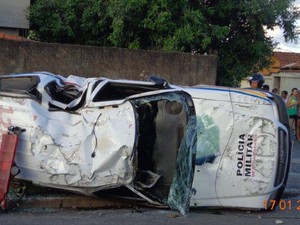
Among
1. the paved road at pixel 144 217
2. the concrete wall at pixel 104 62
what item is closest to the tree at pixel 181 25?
the concrete wall at pixel 104 62

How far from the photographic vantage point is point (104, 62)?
41.4 feet

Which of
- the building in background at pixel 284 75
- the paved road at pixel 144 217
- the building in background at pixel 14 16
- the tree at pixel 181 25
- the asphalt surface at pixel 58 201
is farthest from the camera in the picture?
the building in background at pixel 284 75

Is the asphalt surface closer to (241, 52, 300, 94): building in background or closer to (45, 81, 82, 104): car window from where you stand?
(45, 81, 82, 104): car window

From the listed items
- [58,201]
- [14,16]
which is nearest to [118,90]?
[58,201]

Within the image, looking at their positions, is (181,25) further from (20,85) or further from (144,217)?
(144,217)

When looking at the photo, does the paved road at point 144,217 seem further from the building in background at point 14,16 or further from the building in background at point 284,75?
the building in background at point 284,75

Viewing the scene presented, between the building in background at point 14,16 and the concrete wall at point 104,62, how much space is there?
3.85m

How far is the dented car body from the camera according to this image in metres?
7.36

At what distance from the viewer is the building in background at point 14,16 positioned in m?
16.1

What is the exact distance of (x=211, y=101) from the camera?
7.70 m

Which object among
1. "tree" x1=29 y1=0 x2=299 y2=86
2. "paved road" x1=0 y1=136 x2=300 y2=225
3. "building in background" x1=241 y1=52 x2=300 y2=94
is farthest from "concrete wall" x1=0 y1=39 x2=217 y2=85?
"building in background" x1=241 y1=52 x2=300 y2=94

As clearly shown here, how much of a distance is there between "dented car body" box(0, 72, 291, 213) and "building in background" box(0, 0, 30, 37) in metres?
8.70
